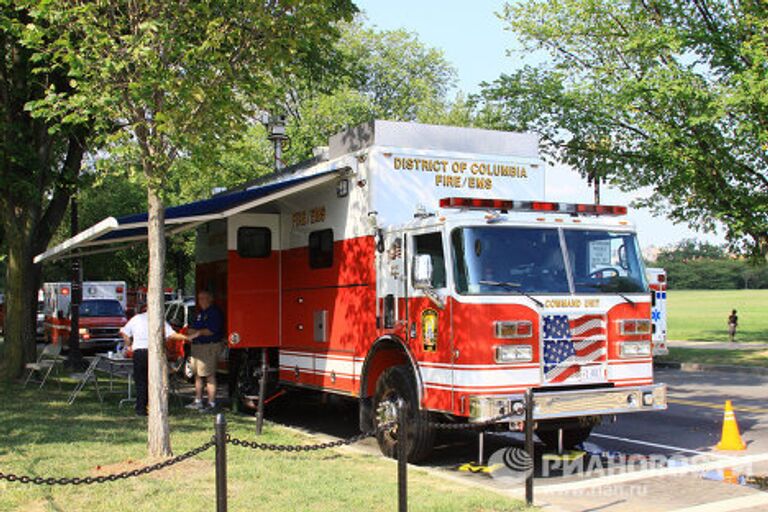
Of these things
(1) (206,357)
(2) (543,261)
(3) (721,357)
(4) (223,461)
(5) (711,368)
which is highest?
(2) (543,261)

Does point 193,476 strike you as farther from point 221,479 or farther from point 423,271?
point 423,271

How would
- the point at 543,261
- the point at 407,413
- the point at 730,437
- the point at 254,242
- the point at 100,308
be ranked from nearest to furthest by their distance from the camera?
the point at 543,261 < the point at 407,413 < the point at 730,437 < the point at 254,242 < the point at 100,308

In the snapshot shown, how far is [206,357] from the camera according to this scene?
1288cm

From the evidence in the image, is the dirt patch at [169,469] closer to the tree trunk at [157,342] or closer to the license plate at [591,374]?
the tree trunk at [157,342]

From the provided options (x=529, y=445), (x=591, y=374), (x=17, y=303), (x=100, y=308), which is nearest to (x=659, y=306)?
(x=591, y=374)

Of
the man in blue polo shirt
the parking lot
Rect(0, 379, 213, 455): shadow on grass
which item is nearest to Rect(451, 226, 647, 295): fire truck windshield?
the parking lot

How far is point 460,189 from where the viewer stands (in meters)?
10.7

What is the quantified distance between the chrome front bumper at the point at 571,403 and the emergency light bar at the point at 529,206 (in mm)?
1976

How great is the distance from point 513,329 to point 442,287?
2.80 ft

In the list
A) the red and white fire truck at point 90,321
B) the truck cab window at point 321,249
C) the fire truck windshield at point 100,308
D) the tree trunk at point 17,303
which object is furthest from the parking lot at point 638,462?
the fire truck windshield at point 100,308

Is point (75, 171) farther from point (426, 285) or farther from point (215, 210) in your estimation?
point (426, 285)

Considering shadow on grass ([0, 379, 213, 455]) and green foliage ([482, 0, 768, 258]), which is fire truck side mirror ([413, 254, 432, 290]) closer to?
shadow on grass ([0, 379, 213, 455])

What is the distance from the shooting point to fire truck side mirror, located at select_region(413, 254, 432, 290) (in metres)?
8.45

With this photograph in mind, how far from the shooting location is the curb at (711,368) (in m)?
21.2
